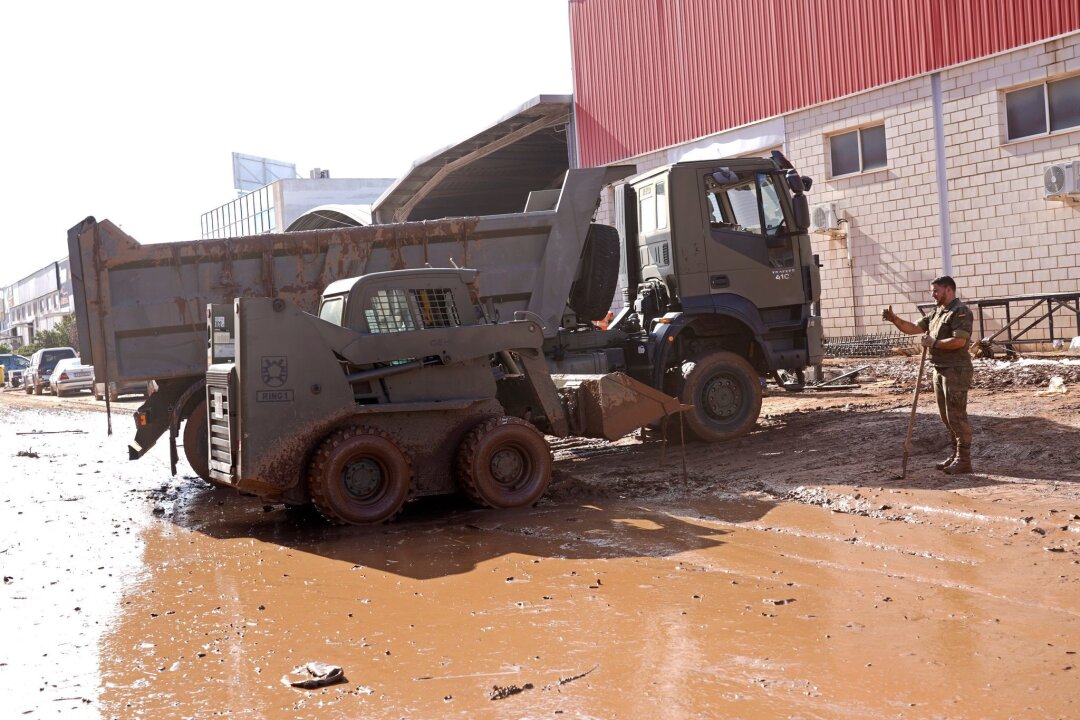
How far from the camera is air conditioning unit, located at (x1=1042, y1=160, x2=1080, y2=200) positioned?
16188mm

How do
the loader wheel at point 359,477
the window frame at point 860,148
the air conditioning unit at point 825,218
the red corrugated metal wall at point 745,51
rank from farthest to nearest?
1. the air conditioning unit at point 825,218
2. the window frame at point 860,148
3. the red corrugated metal wall at point 745,51
4. the loader wheel at point 359,477

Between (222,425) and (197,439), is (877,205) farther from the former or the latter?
(222,425)

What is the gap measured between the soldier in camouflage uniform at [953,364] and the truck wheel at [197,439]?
682 centimetres

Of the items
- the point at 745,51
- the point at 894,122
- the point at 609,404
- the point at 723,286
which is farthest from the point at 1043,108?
the point at 609,404

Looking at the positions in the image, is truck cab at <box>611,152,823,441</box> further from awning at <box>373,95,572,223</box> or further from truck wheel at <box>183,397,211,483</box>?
awning at <box>373,95,572,223</box>

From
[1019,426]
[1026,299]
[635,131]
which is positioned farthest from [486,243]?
[635,131]

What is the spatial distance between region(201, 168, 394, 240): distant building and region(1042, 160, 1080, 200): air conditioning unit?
164ft

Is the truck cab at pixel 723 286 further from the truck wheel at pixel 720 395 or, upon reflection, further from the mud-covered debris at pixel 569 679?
the mud-covered debris at pixel 569 679

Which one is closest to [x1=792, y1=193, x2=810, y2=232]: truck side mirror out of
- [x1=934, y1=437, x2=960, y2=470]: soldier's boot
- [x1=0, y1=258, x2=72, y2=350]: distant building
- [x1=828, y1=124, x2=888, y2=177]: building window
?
[x1=934, y1=437, x2=960, y2=470]: soldier's boot

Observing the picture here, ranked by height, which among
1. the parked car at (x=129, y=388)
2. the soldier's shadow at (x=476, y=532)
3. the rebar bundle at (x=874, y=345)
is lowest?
the soldier's shadow at (x=476, y=532)

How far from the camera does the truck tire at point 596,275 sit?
12.5 m

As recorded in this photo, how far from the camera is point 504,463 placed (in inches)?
368

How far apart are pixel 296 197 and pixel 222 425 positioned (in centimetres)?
6010

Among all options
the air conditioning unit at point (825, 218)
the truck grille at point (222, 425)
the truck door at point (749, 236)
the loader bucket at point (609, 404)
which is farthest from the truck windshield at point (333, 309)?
the air conditioning unit at point (825, 218)
